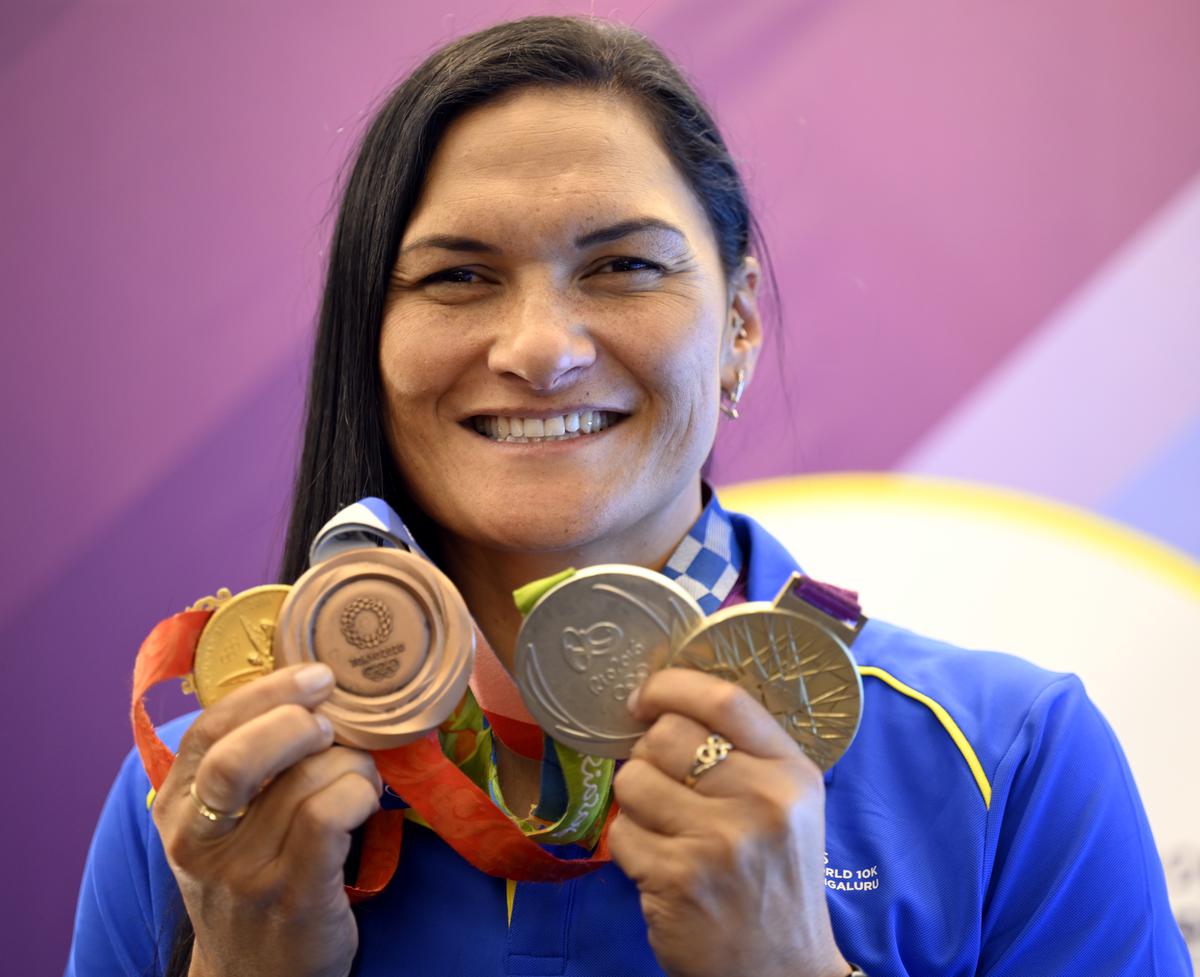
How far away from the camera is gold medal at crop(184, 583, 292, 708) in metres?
1.09

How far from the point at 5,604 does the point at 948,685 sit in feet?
4.66

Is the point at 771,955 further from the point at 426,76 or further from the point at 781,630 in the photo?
the point at 426,76

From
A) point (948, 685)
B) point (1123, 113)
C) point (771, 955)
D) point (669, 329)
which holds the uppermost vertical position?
point (1123, 113)

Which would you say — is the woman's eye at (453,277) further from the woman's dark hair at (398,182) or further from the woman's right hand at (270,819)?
the woman's right hand at (270,819)

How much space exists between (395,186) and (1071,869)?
912 mm

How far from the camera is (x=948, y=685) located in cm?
141

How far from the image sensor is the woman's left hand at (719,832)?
996 mm

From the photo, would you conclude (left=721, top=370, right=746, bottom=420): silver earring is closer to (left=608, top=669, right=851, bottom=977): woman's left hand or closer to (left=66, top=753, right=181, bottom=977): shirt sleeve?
(left=608, top=669, right=851, bottom=977): woman's left hand

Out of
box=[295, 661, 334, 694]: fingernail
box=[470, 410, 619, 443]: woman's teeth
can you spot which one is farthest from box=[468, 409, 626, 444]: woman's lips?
box=[295, 661, 334, 694]: fingernail

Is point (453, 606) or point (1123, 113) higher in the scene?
point (1123, 113)

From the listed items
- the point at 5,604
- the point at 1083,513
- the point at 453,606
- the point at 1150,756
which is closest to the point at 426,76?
the point at 453,606

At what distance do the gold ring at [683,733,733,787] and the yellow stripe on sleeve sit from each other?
1.09 feet

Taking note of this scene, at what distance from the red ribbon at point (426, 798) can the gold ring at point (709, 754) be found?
255mm

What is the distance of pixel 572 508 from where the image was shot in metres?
1.27
